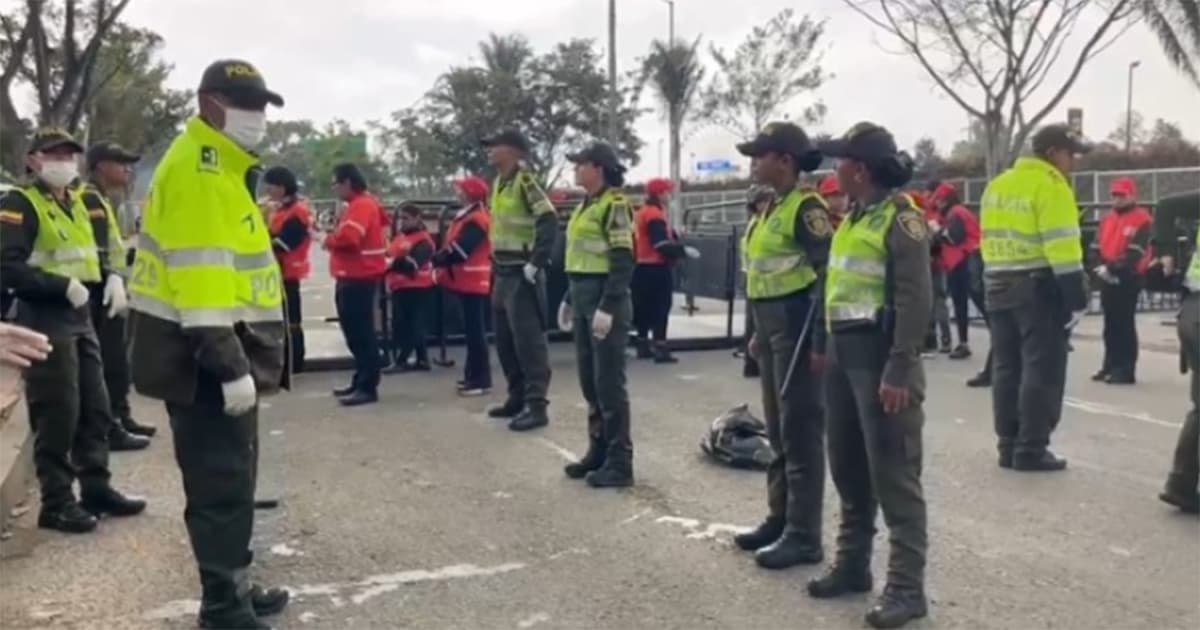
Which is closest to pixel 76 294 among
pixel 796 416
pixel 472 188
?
pixel 796 416

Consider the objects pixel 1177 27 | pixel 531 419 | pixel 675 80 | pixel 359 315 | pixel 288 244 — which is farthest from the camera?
pixel 675 80

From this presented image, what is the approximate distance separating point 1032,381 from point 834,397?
2.89 m

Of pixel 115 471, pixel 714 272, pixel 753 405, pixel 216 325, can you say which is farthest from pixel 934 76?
pixel 216 325

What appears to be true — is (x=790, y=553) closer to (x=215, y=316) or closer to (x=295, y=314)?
(x=215, y=316)

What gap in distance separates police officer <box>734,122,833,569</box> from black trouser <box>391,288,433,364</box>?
6.29 m

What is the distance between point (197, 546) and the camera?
4.75 metres

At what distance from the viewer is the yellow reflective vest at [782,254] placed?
5680 millimetres

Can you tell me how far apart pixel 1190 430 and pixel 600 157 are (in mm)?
3492

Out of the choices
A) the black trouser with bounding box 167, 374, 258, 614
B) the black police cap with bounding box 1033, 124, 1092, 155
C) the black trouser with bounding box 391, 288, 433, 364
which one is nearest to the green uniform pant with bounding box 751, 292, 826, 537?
the black trouser with bounding box 167, 374, 258, 614

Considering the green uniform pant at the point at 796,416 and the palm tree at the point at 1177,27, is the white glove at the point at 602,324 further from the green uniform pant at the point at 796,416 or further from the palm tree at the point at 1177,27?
the palm tree at the point at 1177,27

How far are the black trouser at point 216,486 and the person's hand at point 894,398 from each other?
2.37m

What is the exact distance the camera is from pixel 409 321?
1188cm

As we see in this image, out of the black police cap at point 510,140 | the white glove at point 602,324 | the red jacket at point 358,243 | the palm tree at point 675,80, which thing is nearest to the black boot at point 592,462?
the white glove at point 602,324

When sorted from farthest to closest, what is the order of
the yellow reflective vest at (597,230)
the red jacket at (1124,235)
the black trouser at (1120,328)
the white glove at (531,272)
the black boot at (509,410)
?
the red jacket at (1124,235), the black trouser at (1120,328), the black boot at (509,410), the white glove at (531,272), the yellow reflective vest at (597,230)
